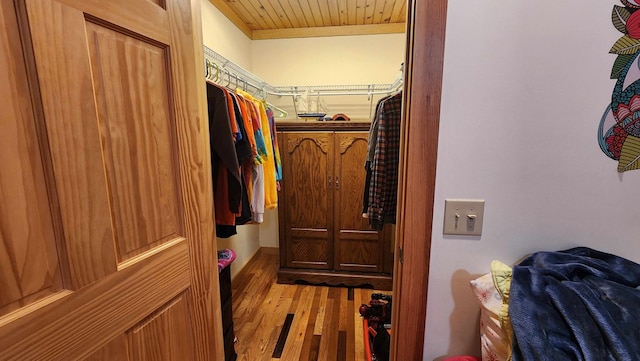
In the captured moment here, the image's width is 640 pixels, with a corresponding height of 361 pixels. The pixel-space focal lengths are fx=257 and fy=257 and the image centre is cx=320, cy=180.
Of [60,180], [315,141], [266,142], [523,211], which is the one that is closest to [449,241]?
[523,211]

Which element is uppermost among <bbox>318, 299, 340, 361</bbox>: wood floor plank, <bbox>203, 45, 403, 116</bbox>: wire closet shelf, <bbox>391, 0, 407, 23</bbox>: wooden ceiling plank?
<bbox>391, 0, 407, 23</bbox>: wooden ceiling plank

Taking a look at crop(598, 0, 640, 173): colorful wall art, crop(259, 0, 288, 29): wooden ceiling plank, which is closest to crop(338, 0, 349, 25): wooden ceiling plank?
crop(259, 0, 288, 29): wooden ceiling plank

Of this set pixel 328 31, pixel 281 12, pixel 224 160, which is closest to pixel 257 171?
pixel 224 160

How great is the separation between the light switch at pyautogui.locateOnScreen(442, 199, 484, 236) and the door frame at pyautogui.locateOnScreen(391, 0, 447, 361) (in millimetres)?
53

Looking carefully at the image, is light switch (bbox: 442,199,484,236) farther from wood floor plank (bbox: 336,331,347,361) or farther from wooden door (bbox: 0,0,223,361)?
wood floor plank (bbox: 336,331,347,361)

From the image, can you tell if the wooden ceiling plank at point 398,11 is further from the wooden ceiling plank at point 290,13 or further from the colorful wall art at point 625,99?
the colorful wall art at point 625,99

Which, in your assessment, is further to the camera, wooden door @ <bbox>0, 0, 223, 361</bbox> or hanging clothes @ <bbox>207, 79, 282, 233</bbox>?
hanging clothes @ <bbox>207, 79, 282, 233</bbox>

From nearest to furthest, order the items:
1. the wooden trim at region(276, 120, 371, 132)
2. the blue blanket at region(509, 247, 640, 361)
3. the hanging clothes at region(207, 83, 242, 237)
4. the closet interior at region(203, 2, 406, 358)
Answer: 1. the blue blanket at region(509, 247, 640, 361)
2. the hanging clothes at region(207, 83, 242, 237)
3. the closet interior at region(203, 2, 406, 358)
4. the wooden trim at region(276, 120, 371, 132)

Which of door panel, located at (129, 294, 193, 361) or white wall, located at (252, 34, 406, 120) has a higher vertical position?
white wall, located at (252, 34, 406, 120)

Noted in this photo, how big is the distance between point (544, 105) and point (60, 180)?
1.19 metres

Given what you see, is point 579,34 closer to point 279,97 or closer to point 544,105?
point 544,105

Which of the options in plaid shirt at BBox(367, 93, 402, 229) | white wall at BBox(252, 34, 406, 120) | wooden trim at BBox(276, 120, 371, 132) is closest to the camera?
plaid shirt at BBox(367, 93, 402, 229)

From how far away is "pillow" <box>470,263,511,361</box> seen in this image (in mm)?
673

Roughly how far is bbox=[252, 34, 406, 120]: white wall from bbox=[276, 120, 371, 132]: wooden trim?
565 millimetres
